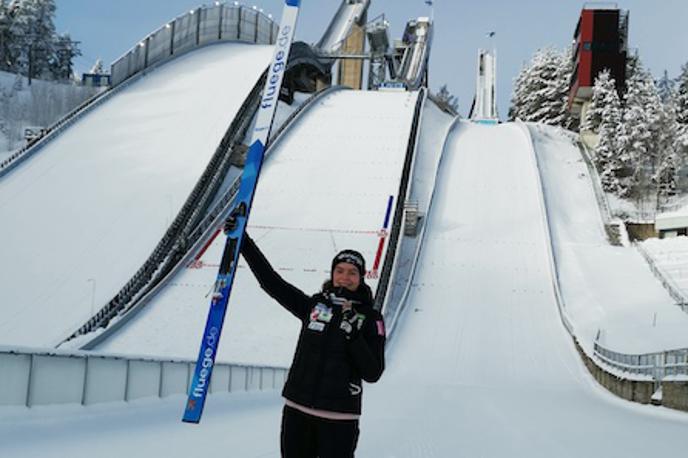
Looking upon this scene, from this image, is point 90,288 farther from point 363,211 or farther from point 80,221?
point 363,211

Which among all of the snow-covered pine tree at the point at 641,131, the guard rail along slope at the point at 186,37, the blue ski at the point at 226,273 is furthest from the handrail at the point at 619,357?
the guard rail along slope at the point at 186,37

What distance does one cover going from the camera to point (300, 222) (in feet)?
76.4

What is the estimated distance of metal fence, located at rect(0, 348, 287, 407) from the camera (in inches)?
198

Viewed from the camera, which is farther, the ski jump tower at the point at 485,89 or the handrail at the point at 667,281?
the ski jump tower at the point at 485,89

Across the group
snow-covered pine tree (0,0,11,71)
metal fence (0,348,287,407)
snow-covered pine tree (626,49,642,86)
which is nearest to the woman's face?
metal fence (0,348,287,407)

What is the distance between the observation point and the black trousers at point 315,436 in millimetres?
2779

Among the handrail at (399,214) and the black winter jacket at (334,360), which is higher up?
the handrail at (399,214)

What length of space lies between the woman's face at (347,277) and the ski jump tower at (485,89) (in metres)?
52.2

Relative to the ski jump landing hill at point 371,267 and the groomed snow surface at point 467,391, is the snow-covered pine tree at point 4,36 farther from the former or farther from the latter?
the groomed snow surface at point 467,391

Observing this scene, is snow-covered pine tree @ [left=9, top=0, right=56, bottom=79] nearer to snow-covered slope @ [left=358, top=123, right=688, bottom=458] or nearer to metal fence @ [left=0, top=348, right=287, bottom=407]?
snow-covered slope @ [left=358, top=123, right=688, bottom=458]

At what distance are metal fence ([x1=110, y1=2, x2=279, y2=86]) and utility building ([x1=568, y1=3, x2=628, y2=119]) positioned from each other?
16716 millimetres

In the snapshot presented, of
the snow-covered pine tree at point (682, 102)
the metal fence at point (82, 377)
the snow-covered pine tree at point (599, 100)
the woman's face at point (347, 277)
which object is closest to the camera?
the woman's face at point (347, 277)

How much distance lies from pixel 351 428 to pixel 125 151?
24.7 meters

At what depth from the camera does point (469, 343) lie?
1742 cm
